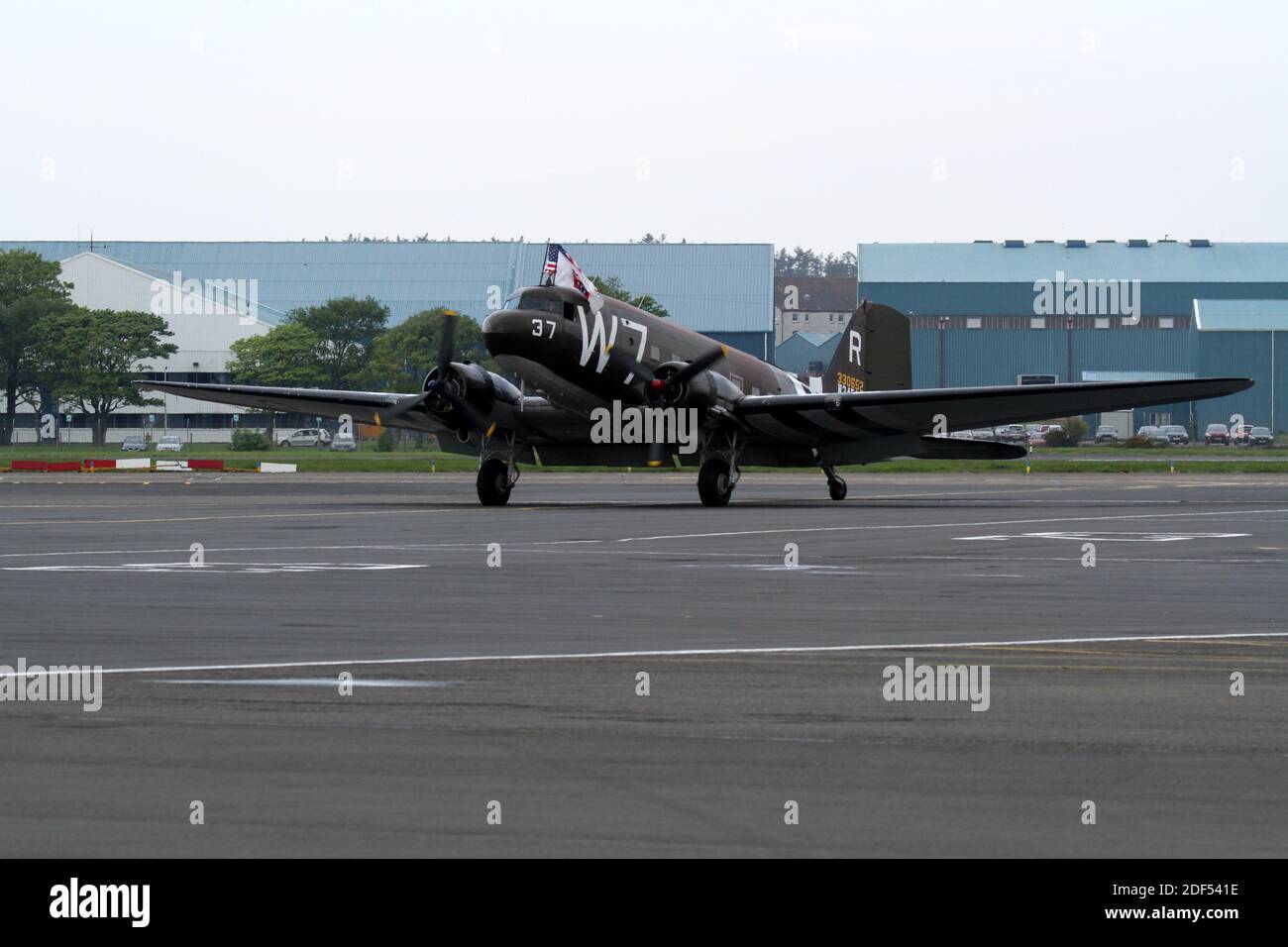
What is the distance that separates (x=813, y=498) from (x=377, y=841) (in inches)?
1489

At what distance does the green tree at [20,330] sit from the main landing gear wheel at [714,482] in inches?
3095

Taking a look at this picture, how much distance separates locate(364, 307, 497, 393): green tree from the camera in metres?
105

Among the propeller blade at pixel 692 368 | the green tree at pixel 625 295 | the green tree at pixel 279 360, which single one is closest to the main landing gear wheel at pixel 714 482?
the propeller blade at pixel 692 368

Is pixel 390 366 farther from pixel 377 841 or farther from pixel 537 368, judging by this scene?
pixel 377 841

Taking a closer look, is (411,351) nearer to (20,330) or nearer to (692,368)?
(20,330)

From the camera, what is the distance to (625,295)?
122062mm

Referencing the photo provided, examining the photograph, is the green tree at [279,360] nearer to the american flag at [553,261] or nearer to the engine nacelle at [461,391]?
the engine nacelle at [461,391]

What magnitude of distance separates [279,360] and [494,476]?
7327 cm

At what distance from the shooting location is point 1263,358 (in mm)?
124625

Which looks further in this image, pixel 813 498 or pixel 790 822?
pixel 813 498

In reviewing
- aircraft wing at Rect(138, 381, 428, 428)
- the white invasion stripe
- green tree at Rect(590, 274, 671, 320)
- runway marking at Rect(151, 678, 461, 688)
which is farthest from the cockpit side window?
green tree at Rect(590, 274, 671, 320)
